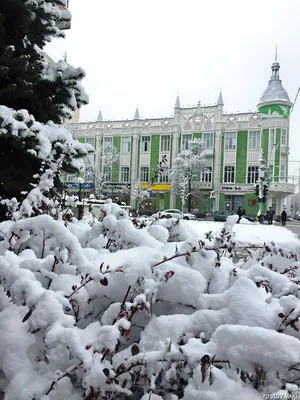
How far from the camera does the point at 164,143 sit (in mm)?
40281

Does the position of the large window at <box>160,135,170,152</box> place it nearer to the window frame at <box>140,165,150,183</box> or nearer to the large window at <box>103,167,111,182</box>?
the window frame at <box>140,165,150,183</box>

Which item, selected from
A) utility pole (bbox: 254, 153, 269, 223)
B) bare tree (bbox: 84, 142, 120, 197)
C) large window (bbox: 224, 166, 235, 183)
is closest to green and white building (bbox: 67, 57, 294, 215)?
large window (bbox: 224, 166, 235, 183)

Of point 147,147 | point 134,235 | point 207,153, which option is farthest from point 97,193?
point 134,235

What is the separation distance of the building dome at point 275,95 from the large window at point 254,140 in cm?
377

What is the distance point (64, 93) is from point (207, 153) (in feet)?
116

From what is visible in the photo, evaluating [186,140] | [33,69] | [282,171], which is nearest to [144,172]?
[186,140]

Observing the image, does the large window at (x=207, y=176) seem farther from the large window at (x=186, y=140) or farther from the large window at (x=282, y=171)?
the large window at (x=282, y=171)

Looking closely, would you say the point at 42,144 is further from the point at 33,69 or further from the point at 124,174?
the point at 124,174

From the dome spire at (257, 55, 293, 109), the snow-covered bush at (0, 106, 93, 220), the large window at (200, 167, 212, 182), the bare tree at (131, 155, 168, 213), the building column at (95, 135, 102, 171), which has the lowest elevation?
the bare tree at (131, 155, 168, 213)

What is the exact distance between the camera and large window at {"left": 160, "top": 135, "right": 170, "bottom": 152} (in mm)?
40125

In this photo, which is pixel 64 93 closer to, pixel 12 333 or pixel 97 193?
pixel 12 333

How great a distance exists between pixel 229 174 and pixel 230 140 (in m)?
4.21

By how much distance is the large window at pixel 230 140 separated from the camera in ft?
124

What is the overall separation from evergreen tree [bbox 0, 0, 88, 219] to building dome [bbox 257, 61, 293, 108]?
3701cm
